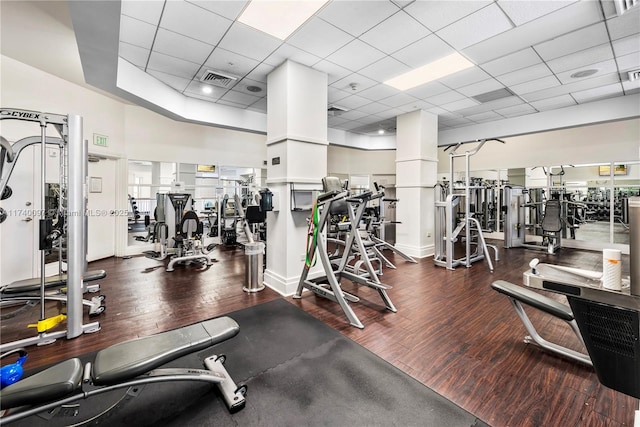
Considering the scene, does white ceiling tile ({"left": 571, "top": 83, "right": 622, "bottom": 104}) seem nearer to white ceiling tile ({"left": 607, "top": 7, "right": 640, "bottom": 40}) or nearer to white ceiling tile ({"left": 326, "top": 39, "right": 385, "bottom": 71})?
white ceiling tile ({"left": 607, "top": 7, "right": 640, "bottom": 40})

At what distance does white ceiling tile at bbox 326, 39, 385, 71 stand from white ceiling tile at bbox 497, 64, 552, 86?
7.74 ft

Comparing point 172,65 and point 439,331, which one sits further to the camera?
→ point 172,65

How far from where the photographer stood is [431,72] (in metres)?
4.41

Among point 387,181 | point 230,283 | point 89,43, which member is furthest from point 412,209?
point 89,43

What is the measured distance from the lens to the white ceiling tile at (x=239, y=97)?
17.4ft

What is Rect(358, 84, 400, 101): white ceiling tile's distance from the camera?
4.97 m

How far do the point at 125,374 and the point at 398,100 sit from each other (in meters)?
5.83

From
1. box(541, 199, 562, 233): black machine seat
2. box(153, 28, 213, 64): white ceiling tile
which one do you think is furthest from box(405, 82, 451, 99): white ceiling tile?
box(541, 199, 562, 233): black machine seat

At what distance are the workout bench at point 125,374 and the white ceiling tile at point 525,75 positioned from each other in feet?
18.0

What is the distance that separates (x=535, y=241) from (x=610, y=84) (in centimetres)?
441

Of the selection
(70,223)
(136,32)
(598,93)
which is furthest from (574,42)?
(70,223)

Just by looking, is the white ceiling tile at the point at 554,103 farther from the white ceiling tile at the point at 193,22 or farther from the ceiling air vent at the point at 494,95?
the white ceiling tile at the point at 193,22

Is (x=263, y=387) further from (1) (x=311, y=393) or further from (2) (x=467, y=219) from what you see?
(2) (x=467, y=219)

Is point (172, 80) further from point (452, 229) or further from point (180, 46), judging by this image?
A: point (452, 229)
